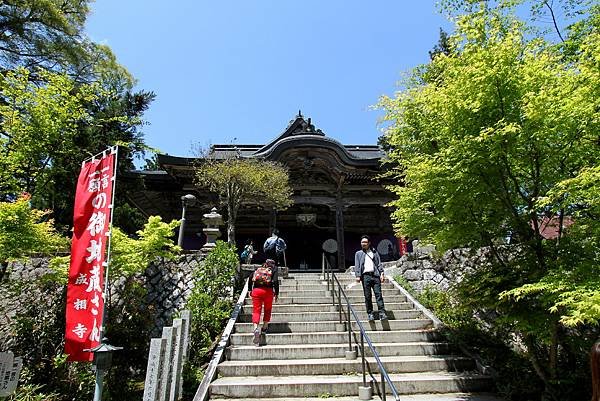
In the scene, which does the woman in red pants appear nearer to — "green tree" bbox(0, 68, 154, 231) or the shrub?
the shrub

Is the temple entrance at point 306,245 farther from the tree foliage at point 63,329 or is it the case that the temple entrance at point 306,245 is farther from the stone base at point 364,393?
the stone base at point 364,393

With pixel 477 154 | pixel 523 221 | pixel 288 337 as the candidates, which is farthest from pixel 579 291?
pixel 288 337

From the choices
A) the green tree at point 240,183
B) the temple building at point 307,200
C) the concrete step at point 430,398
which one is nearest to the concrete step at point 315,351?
the concrete step at point 430,398

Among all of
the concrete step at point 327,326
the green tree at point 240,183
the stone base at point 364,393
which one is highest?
the green tree at point 240,183

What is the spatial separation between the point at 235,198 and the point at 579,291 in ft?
28.2

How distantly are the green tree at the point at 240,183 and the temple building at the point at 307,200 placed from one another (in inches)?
85.7

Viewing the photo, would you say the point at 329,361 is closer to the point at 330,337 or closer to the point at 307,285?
the point at 330,337

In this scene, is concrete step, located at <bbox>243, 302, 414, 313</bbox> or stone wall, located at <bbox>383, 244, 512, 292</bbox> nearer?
concrete step, located at <bbox>243, 302, 414, 313</bbox>

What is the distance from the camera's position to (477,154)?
14.8ft

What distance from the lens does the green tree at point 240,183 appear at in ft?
34.4

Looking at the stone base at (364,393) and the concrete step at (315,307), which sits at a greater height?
the concrete step at (315,307)

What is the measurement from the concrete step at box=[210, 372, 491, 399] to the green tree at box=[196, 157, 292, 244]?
5153 millimetres

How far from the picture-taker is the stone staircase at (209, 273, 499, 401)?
16.7 ft

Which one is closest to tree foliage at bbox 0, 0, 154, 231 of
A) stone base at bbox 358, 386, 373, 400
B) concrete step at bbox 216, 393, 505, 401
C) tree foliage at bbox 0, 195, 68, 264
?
tree foliage at bbox 0, 195, 68, 264
